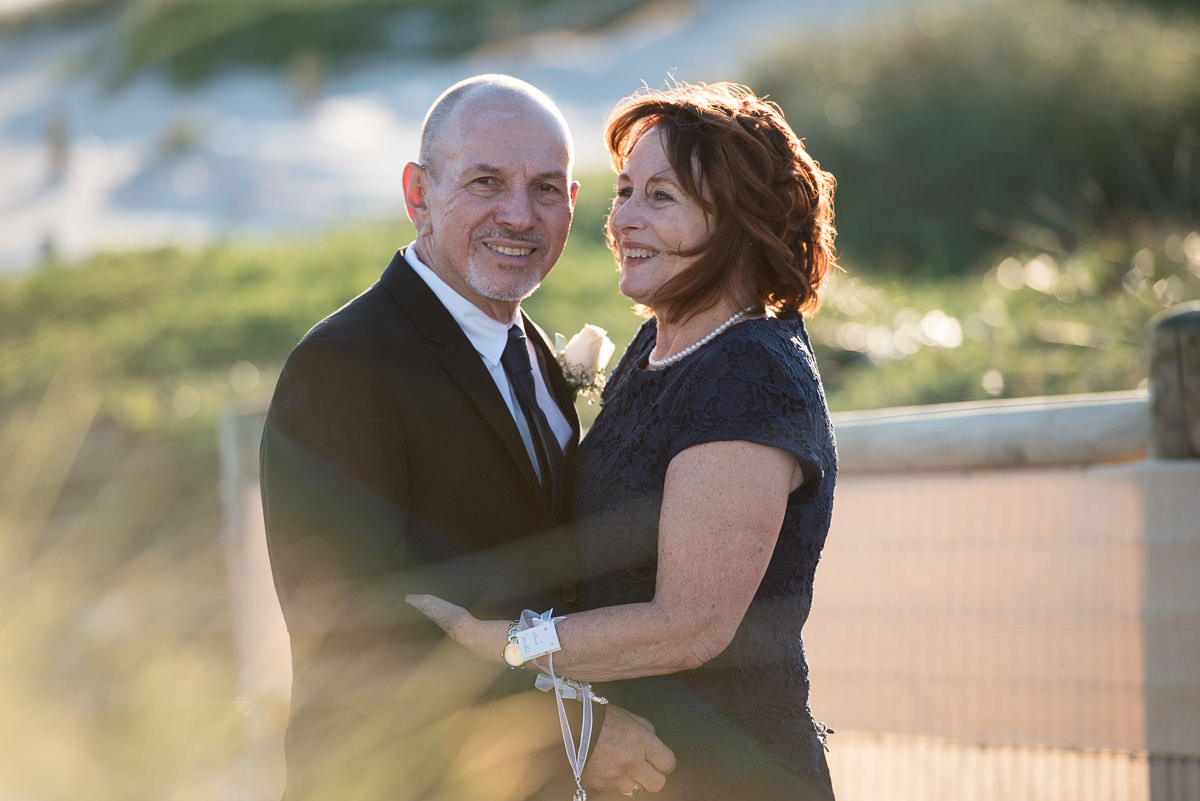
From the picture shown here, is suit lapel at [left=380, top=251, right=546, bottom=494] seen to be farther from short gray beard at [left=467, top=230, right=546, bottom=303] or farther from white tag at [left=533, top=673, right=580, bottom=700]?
white tag at [left=533, top=673, right=580, bottom=700]

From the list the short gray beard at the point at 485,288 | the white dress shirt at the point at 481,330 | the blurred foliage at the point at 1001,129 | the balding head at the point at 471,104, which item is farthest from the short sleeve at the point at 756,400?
the blurred foliage at the point at 1001,129

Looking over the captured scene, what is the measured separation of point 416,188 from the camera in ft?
9.70

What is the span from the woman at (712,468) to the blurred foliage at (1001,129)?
6.94 meters

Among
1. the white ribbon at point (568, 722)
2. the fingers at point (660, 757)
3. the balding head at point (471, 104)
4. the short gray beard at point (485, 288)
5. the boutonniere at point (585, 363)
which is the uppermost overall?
the balding head at point (471, 104)

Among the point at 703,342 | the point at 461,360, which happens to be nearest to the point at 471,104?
the point at 461,360

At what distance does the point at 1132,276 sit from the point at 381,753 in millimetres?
6562

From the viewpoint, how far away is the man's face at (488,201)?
2850mm

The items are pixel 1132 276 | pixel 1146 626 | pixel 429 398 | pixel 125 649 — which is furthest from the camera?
A: pixel 1132 276

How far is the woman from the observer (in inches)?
89.8

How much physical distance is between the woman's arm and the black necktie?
455mm

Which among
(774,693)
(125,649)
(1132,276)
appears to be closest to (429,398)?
(774,693)

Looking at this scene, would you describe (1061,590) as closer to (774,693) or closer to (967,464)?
(967,464)

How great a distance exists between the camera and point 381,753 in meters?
2.43

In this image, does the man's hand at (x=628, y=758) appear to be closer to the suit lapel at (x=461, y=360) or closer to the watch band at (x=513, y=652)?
the watch band at (x=513, y=652)
